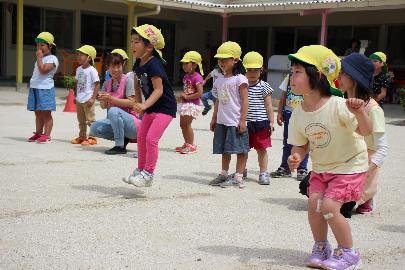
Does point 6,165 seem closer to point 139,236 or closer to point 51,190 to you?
point 51,190

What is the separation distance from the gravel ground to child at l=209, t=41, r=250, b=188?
0.27 m

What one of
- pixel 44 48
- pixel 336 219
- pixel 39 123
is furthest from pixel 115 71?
pixel 336 219

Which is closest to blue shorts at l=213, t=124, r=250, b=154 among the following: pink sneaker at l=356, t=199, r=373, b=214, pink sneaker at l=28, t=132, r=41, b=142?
pink sneaker at l=356, t=199, r=373, b=214

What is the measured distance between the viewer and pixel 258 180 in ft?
21.1

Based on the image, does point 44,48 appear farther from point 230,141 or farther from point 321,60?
point 321,60

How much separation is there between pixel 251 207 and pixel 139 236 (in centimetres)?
141

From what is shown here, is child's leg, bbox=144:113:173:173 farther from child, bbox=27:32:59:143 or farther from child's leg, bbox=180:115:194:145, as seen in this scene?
child, bbox=27:32:59:143

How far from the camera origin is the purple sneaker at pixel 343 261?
346cm

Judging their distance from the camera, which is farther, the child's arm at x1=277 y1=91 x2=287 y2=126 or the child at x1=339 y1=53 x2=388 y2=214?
the child's arm at x1=277 y1=91 x2=287 y2=126

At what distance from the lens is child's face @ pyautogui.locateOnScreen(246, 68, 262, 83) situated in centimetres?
615

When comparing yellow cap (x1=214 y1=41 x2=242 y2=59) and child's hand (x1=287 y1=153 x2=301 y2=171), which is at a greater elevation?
yellow cap (x1=214 y1=41 x2=242 y2=59)

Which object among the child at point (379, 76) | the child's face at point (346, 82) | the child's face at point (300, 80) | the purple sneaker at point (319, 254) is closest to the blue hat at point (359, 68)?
the child's face at point (346, 82)

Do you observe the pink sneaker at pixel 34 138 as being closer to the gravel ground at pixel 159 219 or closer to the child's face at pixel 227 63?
the gravel ground at pixel 159 219

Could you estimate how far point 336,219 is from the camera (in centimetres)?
342
